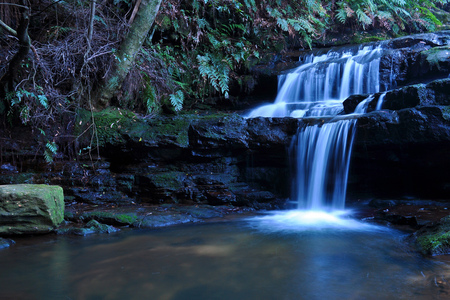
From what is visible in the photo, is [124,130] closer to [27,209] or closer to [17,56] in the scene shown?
[17,56]

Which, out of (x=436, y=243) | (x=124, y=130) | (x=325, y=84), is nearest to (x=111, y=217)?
(x=124, y=130)

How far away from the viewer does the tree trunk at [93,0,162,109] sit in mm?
6922

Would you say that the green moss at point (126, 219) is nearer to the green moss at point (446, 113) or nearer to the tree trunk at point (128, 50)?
the tree trunk at point (128, 50)

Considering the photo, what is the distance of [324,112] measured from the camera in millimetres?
7805

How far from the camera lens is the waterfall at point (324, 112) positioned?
6.54 metres

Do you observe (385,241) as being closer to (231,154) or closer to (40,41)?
(231,154)

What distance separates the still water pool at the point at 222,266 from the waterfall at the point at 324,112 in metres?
1.86

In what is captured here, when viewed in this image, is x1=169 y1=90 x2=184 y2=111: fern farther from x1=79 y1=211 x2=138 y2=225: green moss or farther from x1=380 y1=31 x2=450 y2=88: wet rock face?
x1=380 y1=31 x2=450 y2=88: wet rock face

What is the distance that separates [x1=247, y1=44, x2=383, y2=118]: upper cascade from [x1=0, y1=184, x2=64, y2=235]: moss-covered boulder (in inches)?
210

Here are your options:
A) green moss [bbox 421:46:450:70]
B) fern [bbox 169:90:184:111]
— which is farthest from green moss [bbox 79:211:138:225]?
green moss [bbox 421:46:450:70]

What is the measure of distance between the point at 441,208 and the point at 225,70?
19.7 feet

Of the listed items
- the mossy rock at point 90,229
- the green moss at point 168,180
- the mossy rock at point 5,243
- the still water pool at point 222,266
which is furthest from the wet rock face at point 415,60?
the mossy rock at point 5,243

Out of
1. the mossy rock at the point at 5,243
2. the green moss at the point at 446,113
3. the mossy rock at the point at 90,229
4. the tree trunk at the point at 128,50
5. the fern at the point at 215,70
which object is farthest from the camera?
the fern at the point at 215,70

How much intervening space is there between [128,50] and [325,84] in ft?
17.1
